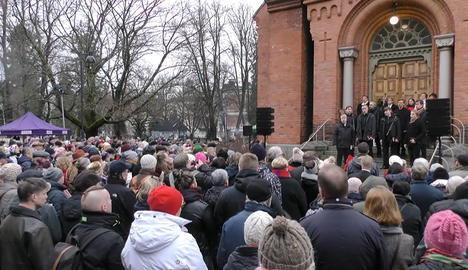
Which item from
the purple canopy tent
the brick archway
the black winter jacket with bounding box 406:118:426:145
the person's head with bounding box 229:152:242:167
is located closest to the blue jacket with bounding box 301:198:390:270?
the person's head with bounding box 229:152:242:167

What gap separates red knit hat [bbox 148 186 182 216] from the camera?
2811mm

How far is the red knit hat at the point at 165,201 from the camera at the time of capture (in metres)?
2.81

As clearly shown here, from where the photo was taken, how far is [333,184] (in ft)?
9.33

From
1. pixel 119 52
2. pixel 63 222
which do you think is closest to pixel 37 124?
pixel 119 52

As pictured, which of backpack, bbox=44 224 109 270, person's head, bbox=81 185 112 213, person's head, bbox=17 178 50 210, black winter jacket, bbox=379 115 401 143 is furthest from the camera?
black winter jacket, bbox=379 115 401 143

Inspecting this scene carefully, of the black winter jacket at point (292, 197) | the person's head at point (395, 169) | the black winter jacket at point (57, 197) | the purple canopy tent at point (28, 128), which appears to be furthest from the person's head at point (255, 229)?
the purple canopy tent at point (28, 128)

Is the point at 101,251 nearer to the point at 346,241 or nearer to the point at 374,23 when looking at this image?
the point at 346,241

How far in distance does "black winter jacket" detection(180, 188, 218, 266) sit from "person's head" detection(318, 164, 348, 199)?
1.63 m

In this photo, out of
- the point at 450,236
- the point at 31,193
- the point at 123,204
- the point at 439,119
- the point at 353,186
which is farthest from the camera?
the point at 439,119

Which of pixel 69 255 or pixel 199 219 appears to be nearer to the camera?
pixel 69 255

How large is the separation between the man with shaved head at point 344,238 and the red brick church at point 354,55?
11.8 m

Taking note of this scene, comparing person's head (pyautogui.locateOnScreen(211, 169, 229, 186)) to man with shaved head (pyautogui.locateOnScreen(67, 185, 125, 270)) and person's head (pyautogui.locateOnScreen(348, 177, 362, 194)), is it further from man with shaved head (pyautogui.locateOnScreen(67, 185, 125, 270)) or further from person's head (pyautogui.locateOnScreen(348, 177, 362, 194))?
man with shaved head (pyautogui.locateOnScreen(67, 185, 125, 270))

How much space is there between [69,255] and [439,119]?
366 inches

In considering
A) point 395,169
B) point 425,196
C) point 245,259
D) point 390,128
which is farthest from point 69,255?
point 390,128
